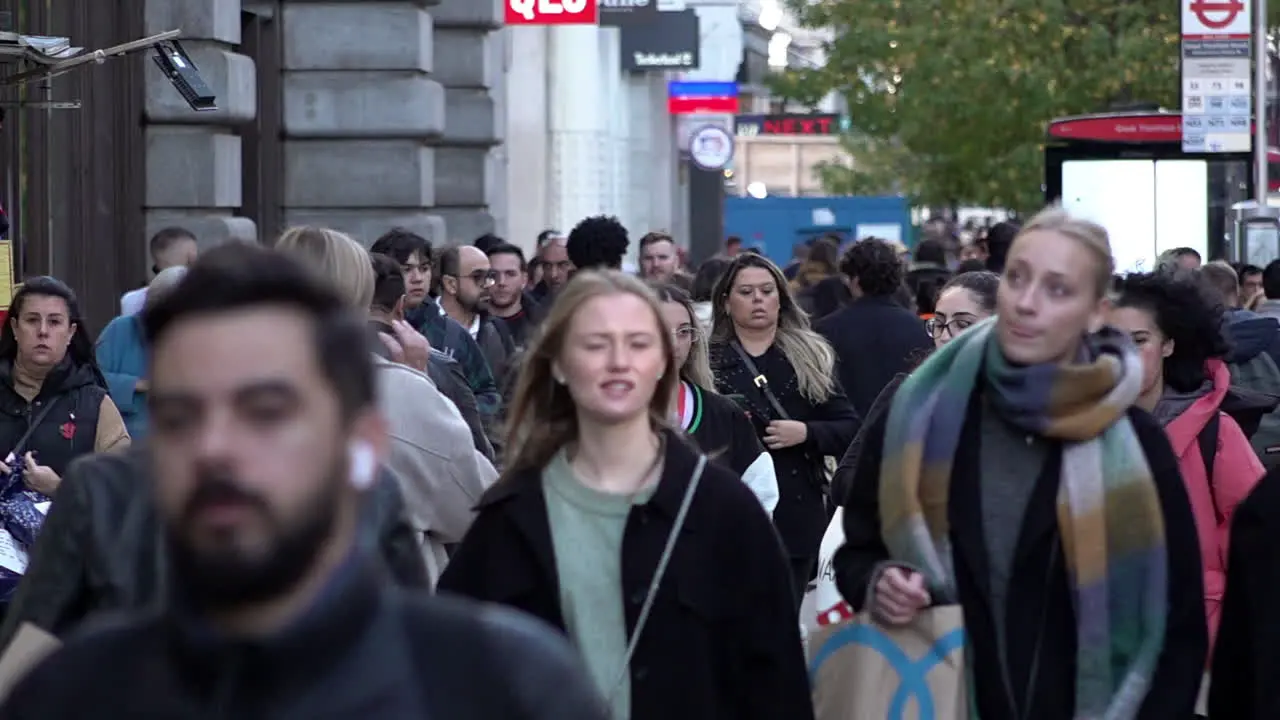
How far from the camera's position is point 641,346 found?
189 inches

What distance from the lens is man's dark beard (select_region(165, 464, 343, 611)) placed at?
2150 mm

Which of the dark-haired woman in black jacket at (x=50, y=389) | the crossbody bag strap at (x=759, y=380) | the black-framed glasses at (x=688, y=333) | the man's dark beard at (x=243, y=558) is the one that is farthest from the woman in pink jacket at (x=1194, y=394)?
the man's dark beard at (x=243, y=558)

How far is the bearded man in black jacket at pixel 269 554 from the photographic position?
2162mm

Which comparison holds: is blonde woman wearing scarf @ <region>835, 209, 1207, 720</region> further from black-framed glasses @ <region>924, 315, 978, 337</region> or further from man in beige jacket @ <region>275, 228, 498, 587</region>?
black-framed glasses @ <region>924, 315, 978, 337</region>

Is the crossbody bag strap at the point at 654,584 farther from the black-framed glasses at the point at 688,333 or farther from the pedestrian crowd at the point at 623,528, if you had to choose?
the black-framed glasses at the point at 688,333

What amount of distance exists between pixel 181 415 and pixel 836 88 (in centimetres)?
3617

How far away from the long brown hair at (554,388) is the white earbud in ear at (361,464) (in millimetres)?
2517

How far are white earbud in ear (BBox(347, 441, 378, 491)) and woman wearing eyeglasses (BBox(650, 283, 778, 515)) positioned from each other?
4306mm

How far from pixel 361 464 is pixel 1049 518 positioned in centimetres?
261

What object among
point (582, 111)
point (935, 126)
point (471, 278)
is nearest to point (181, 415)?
point (471, 278)

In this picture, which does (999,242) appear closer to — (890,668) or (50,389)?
(50,389)

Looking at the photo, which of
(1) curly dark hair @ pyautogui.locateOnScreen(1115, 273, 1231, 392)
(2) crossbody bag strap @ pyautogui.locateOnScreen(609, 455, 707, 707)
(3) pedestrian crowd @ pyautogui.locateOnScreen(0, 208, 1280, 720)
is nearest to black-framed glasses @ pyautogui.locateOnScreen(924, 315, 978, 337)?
(3) pedestrian crowd @ pyautogui.locateOnScreen(0, 208, 1280, 720)

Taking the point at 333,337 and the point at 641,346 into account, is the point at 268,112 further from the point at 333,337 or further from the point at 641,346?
the point at 333,337

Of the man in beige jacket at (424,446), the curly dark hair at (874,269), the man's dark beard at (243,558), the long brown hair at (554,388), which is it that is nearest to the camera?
the man's dark beard at (243,558)
